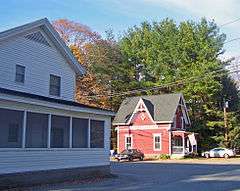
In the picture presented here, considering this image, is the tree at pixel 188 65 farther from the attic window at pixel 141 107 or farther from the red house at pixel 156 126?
the attic window at pixel 141 107

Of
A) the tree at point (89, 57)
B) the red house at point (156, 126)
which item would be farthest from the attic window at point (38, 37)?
the tree at point (89, 57)

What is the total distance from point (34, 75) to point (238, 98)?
166ft

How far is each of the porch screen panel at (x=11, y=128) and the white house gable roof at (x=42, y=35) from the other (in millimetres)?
5054

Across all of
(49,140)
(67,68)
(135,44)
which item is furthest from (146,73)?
(49,140)

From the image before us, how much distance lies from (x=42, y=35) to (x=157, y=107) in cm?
3588

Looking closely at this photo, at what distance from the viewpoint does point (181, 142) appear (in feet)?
200

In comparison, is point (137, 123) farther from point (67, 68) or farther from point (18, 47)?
point (18, 47)

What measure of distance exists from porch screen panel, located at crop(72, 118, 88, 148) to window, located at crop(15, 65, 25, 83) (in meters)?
4.21

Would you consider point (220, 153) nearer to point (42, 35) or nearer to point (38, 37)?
point (42, 35)

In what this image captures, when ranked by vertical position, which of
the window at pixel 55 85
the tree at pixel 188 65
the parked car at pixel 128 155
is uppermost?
the tree at pixel 188 65

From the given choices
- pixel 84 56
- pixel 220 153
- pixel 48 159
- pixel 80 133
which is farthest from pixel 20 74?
pixel 84 56

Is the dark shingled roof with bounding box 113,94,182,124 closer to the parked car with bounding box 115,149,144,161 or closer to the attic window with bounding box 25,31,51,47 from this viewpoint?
the parked car with bounding box 115,149,144,161

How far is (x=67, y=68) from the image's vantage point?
30750 mm

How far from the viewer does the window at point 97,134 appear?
26.8 meters
